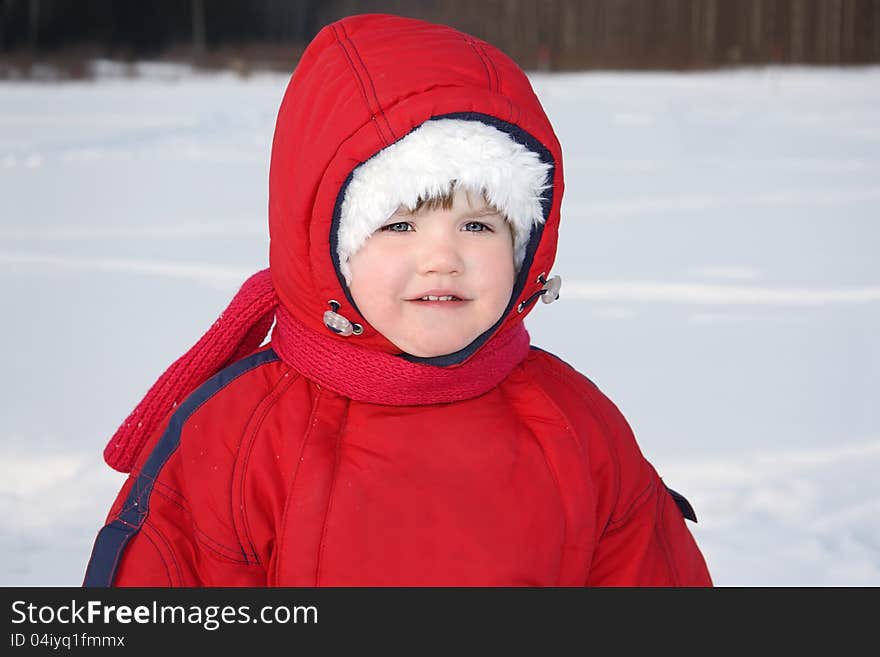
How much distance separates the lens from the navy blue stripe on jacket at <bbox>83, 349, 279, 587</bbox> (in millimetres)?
1396

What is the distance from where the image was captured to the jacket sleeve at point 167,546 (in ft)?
4.56

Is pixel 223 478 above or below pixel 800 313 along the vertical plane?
above

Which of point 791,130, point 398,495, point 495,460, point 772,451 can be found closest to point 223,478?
point 398,495

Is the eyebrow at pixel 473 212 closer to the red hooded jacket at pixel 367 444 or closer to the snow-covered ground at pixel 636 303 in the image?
the red hooded jacket at pixel 367 444

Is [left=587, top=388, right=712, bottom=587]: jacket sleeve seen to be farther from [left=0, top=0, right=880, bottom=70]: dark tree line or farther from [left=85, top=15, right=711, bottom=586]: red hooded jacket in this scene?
[left=0, top=0, right=880, bottom=70]: dark tree line

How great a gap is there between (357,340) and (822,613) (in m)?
0.74

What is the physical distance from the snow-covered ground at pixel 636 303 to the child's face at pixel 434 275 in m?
1.04

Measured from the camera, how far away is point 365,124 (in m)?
1.34

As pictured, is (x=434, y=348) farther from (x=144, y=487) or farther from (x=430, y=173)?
(x=144, y=487)

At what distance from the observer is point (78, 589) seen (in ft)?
4.65

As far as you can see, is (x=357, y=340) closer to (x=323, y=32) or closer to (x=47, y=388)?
(x=323, y=32)

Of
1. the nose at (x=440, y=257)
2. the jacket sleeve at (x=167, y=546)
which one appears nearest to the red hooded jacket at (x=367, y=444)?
the jacket sleeve at (x=167, y=546)

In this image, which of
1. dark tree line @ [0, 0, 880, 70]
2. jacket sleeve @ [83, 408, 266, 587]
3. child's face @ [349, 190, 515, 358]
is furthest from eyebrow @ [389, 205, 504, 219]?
dark tree line @ [0, 0, 880, 70]

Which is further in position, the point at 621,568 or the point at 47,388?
the point at 47,388
